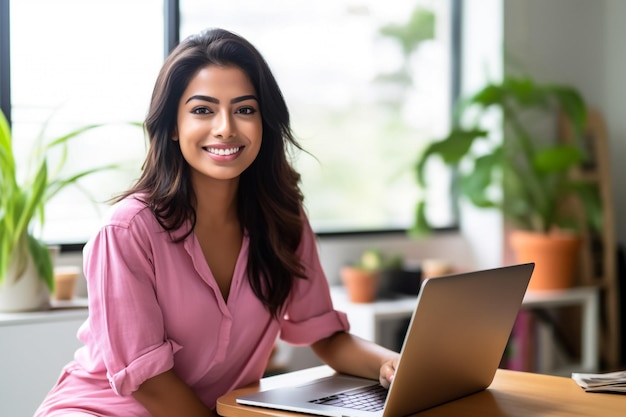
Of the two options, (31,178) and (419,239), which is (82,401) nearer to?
(31,178)

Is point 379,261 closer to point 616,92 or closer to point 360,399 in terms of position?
point 616,92

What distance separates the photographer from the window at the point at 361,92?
4035 mm

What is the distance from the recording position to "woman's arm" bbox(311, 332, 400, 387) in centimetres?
182

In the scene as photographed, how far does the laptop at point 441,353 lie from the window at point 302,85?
5.37ft

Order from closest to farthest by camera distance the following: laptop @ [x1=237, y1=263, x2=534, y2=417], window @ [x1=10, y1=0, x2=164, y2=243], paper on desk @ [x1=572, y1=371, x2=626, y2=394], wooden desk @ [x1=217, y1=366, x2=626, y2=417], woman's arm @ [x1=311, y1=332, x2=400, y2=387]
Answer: laptop @ [x1=237, y1=263, x2=534, y2=417]
wooden desk @ [x1=217, y1=366, x2=626, y2=417]
paper on desk @ [x1=572, y1=371, x2=626, y2=394]
woman's arm @ [x1=311, y1=332, x2=400, y2=387]
window @ [x1=10, y1=0, x2=164, y2=243]

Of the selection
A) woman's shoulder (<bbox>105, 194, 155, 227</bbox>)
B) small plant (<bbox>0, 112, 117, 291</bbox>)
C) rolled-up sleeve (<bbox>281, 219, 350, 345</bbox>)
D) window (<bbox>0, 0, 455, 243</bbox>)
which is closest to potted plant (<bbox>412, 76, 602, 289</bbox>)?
window (<bbox>0, 0, 455, 243</bbox>)

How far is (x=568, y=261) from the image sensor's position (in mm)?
4109

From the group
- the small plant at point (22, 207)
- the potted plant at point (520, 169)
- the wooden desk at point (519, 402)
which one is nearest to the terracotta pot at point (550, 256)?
the potted plant at point (520, 169)

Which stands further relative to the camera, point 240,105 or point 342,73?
point 342,73

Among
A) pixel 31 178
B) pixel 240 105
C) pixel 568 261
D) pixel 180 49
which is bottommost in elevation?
pixel 568 261

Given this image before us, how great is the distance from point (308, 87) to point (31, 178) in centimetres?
167

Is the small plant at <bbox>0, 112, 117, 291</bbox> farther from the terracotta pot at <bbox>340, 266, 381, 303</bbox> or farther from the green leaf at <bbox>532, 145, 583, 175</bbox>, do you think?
the green leaf at <bbox>532, 145, 583, 175</bbox>

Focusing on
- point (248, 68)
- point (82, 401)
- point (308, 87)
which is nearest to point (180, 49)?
point (248, 68)

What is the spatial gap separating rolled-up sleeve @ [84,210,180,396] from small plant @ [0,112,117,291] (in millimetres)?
982
